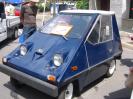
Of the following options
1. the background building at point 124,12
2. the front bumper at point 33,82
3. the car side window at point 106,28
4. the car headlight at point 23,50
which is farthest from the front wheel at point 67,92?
the background building at point 124,12

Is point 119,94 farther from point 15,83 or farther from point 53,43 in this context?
point 15,83

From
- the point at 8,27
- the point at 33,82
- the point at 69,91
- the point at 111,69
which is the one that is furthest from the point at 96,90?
the point at 8,27

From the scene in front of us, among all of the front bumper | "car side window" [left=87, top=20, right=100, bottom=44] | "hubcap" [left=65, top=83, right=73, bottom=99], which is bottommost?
"hubcap" [left=65, top=83, right=73, bottom=99]

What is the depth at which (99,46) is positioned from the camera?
6656mm

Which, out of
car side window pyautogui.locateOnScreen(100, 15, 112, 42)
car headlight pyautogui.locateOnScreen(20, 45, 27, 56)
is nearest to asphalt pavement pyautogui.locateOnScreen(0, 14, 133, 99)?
car headlight pyautogui.locateOnScreen(20, 45, 27, 56)

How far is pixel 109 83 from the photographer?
7211 millimetres

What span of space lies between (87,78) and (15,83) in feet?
5.32

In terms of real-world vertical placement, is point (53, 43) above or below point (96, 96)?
above

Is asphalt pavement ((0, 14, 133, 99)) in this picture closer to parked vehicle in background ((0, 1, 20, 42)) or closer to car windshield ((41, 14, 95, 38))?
car windshield ((41, 14, 95, 38))

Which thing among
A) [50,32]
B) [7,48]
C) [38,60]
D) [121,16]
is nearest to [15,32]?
[7,48]

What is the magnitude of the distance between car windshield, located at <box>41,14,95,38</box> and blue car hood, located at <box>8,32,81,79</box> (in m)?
0.18

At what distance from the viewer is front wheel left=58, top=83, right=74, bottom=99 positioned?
5496mm

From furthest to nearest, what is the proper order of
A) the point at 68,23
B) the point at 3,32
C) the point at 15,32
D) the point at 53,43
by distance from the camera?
1. the point at 15,32
2. the point at 3,32
3. the point at 68,23
4. the point at 53,43

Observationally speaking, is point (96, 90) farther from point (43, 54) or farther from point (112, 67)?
point (43, 54)
